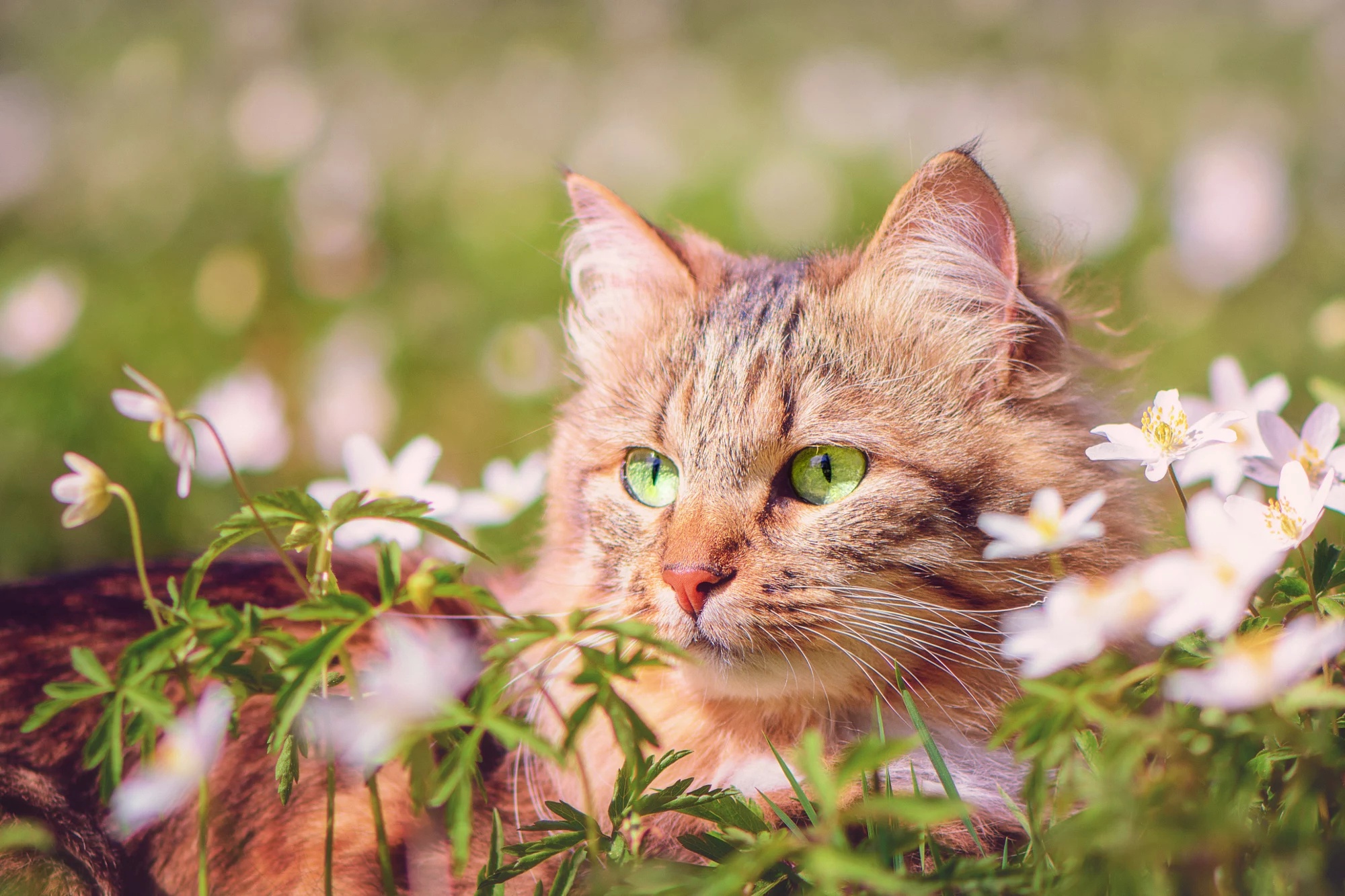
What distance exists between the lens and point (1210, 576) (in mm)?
1066

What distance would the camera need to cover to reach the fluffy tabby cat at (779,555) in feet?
5.29

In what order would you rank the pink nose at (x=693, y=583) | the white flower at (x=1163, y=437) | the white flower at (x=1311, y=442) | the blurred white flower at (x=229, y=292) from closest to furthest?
the white flower at (x=1163, y=437)
the white flower at (x=1311, y=442)
the pink nose at (x=693, y=583)
the blurred white flower at (x=229, y=292)

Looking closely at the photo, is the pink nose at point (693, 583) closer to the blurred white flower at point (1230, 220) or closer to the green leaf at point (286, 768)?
the green leaf at point (286, 768)

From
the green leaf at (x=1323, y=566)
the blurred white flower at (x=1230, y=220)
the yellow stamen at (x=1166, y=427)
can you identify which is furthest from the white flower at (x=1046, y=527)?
the blurred white flower at (x=1230, y=220)

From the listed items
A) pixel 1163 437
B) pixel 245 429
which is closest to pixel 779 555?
pixel 1163 437

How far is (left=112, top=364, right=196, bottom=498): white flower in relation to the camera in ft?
4.41

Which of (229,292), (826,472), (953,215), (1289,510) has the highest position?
(953,215)

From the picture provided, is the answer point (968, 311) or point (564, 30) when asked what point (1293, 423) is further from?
point (564, 30)

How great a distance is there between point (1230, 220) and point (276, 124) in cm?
429

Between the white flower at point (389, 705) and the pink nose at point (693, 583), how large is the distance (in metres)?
0.39

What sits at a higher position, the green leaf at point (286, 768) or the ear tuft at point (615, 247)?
the ear tuft at point (615, 247)


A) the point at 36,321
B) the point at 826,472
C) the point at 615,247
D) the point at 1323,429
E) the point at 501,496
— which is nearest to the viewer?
→ the point at 1323,429

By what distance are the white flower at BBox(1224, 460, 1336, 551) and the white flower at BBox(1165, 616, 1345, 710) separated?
0.26 m

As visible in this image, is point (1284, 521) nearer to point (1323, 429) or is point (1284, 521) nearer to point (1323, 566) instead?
point (1323, 566)
